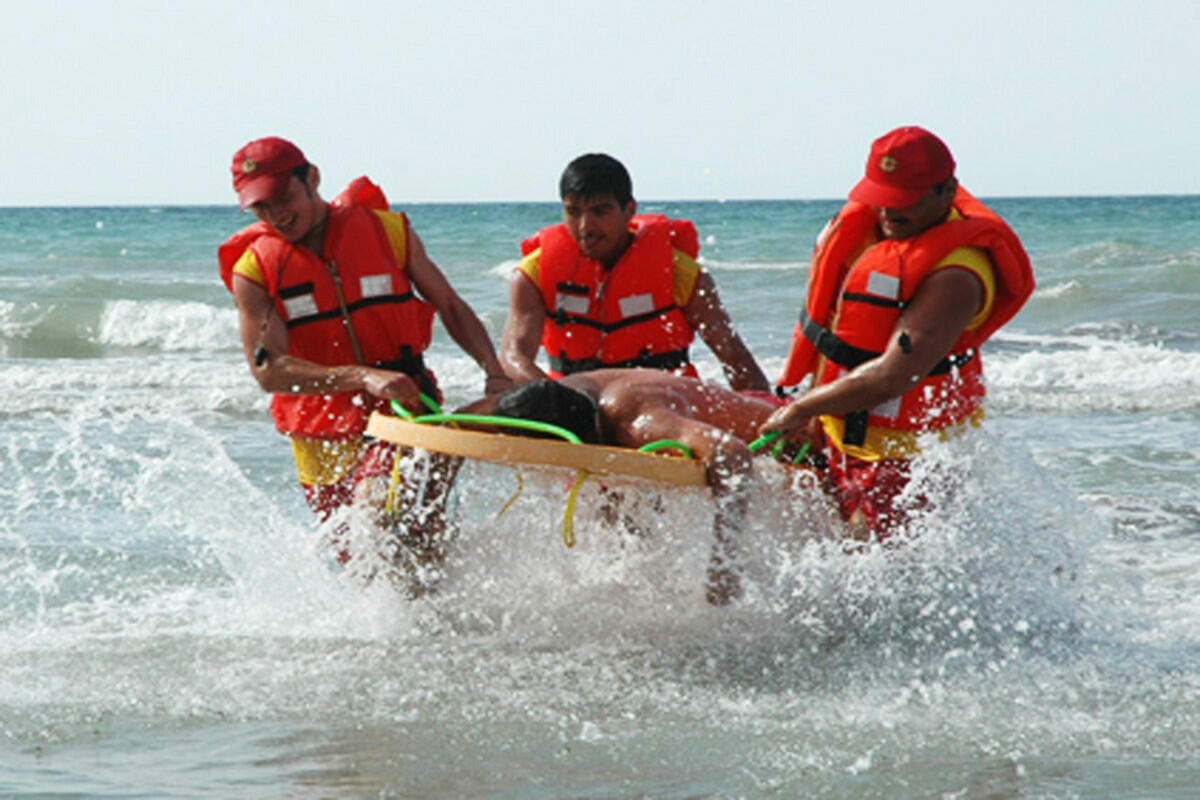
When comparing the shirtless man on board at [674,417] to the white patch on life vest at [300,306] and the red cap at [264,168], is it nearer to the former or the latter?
the white patch on life vest at [300,306]

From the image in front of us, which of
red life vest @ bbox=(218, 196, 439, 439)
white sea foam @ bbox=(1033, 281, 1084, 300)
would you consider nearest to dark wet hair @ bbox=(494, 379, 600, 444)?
red life vest @ bbox=(218, 196, 439, 439)

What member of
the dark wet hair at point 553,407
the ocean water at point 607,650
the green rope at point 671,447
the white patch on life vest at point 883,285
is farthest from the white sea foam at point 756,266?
the green rope at point 671,447

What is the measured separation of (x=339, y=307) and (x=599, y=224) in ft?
3.20

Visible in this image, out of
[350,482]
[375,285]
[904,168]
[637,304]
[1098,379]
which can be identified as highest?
[904,168]

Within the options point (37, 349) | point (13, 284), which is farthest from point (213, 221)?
point (37, 349)

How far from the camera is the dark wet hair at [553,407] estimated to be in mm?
4426

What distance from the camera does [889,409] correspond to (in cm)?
464

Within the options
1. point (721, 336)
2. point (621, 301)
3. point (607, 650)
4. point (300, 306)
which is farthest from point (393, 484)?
point (721, 336)

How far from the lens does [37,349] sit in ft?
53.8

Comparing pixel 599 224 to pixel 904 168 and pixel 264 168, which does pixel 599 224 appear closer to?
pixel 264 168

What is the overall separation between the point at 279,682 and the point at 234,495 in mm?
1813

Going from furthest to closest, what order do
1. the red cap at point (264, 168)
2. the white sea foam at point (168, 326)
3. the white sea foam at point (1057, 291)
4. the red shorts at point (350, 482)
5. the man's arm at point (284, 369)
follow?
the white sea foam at point (1057, 291), the white sea foam at point (168, 326), the red shorts at point (350, 482), the red cap at point (264, 168), the man's arm at point (284, 369)

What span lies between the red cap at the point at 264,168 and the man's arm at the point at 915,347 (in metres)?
1.82

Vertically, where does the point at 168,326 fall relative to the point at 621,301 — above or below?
below
